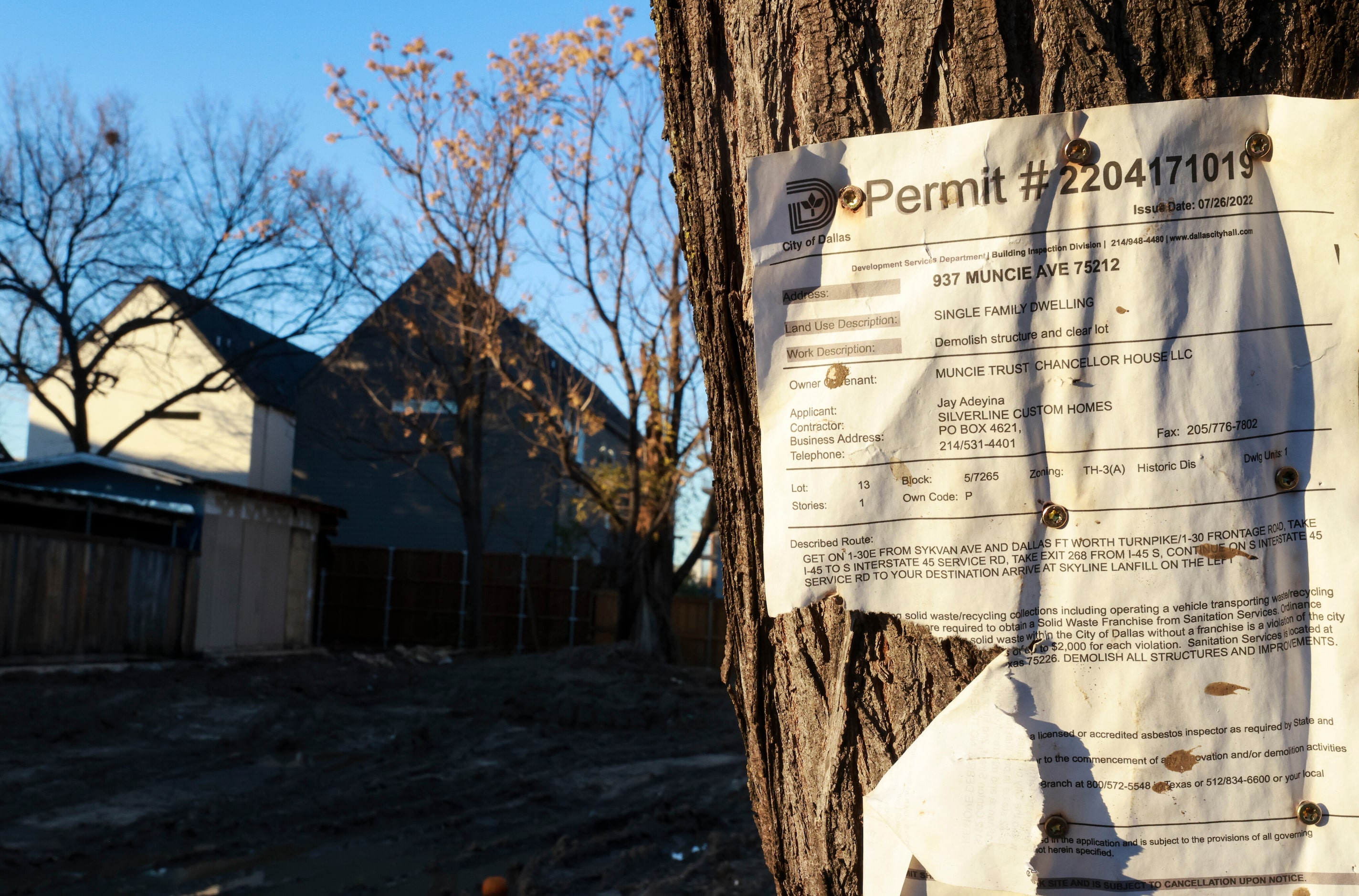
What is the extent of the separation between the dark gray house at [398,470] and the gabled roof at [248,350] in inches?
55.9

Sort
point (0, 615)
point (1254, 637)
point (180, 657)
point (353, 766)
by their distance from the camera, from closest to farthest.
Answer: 1. point (1254, 637)
2. point (353, 766)
3. point (0, 615)
4. point (180, 657)

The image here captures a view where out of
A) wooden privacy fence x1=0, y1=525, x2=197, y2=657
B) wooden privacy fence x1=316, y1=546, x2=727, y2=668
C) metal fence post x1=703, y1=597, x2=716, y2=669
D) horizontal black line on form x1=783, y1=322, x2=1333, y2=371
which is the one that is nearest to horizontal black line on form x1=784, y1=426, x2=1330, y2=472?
horizontal black line on form x1=783, y1=322, x2=1333, y2=371

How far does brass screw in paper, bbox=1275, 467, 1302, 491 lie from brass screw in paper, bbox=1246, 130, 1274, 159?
35 centimetres

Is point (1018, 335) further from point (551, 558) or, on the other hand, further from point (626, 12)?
point (551, 558)

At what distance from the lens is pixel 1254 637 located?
46.3 inches

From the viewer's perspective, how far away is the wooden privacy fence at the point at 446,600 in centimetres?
2528

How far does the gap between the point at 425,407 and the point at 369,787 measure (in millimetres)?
20783

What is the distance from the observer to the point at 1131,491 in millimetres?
1177

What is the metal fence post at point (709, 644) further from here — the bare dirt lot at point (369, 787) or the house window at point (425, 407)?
the bare dirt lot at point (369, 787)

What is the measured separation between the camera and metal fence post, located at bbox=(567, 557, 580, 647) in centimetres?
2506

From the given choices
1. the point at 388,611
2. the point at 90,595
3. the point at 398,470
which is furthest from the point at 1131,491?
the point at 398,470

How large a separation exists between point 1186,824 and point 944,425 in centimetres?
51

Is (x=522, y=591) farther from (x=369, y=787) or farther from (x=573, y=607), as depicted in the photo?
(x=369, y=787)

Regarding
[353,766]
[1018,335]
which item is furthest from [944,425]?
[353,766]
